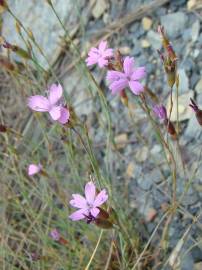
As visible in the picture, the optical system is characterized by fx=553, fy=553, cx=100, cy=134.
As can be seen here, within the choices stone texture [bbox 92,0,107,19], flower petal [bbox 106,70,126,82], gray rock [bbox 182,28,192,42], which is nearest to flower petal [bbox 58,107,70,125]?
flower petal [bbox 106,70,126,82]

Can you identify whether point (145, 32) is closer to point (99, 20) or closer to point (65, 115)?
point (99, 20)

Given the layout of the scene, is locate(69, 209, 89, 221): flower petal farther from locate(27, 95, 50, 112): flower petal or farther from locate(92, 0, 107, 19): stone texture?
locate(92, 0, 107, 19): stone texture

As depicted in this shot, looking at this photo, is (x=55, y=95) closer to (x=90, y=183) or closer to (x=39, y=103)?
(x=39, y=103)

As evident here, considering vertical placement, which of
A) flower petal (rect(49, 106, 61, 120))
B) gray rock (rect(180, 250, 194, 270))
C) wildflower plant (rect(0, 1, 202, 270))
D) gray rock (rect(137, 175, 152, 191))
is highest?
flower petal (rect(49, 106, 61, 120))

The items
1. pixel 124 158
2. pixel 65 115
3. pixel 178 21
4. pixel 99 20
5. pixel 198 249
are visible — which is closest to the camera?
pixel 65 115

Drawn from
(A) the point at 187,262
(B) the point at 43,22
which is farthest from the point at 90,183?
(B) the point at 43,22

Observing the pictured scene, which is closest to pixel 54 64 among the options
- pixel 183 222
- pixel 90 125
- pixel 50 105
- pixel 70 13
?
pixel 70 13

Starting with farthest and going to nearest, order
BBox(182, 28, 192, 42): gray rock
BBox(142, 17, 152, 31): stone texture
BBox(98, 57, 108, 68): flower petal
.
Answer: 1. BBox(142, 17, 152, 31): stone texture
2. BBox(182, 28, 192, 42): gray rock
3. BBox(98, 57, 108, 68): flower petal
